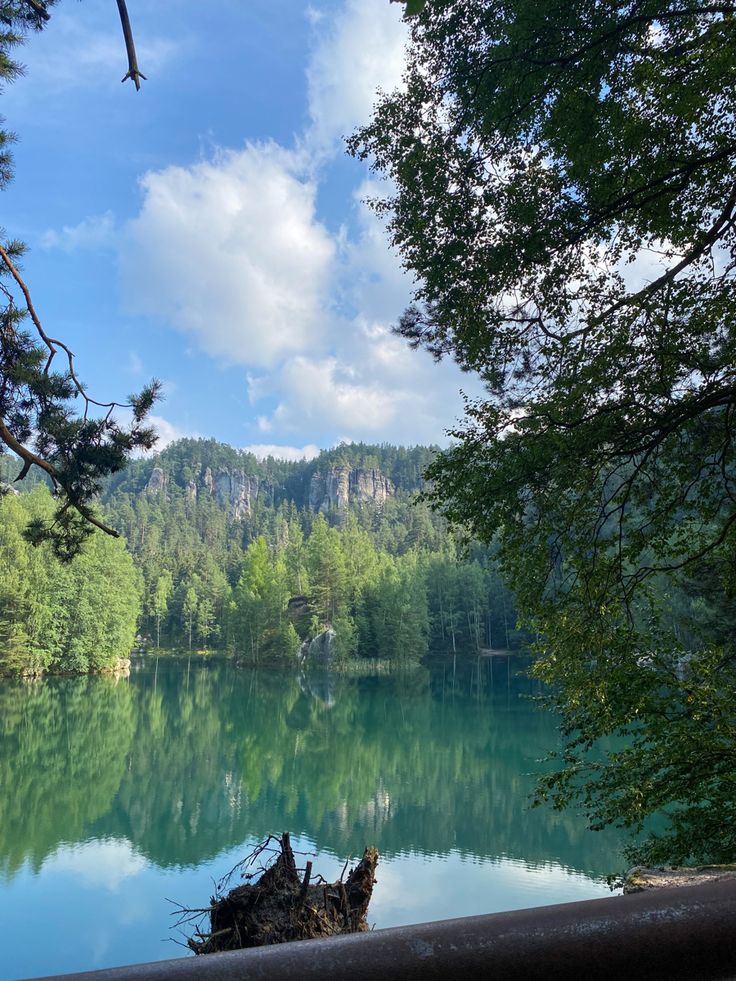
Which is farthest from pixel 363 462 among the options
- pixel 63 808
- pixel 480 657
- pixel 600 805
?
pixel 600 805

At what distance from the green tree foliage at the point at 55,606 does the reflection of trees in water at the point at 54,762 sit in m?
3.90

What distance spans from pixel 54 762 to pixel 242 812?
803cm

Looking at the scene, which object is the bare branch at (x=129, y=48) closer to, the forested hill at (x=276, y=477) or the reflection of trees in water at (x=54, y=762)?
the reflection of trees in water at (x=54, y=762)

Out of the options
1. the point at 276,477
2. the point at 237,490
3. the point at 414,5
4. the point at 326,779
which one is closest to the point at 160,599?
the point at 326,779

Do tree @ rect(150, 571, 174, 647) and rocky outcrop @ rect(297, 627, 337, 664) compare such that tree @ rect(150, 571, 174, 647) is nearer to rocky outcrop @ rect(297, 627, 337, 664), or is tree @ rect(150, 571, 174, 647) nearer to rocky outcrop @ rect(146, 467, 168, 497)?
rocky outcrop @ rect(297, 627, 337, 664)

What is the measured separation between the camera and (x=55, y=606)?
43969 mm

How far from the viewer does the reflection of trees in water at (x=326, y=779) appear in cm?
1583

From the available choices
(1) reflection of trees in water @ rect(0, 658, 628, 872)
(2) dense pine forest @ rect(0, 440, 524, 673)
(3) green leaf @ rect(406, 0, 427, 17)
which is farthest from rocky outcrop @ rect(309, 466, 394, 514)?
(3) green leaf @ rect(406, 0, 427, 17)

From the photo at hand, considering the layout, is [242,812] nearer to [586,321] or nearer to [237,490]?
[586,321]

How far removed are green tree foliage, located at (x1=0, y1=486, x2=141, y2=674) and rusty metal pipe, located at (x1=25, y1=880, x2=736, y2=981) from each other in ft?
139

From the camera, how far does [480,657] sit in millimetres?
65750

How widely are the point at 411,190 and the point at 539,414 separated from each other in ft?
6.98

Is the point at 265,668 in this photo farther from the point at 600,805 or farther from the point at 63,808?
the point at 600,805

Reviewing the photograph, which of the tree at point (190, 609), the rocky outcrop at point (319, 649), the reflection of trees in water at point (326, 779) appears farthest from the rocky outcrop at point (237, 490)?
the reflection of trees in water at point (326, 779)
